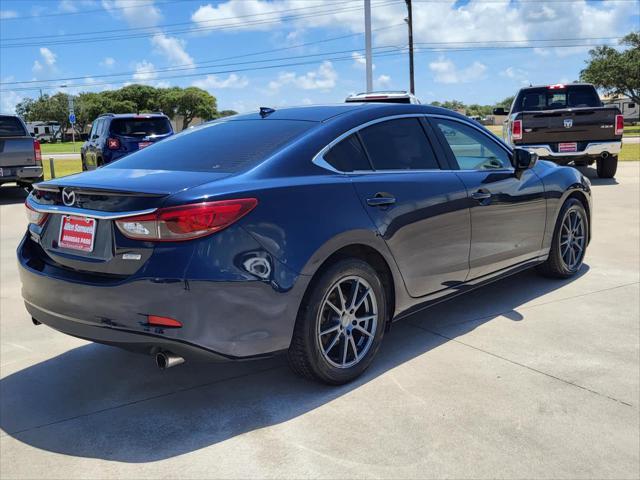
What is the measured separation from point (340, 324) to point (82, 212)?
4.96ft

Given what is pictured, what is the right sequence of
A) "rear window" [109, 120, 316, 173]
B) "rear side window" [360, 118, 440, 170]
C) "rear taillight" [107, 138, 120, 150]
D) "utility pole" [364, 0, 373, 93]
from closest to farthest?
"rear window" [109, 120, 316, 173] → "rear side window" [360, 118, 440, 170] → "rear taillight" [107, 138, 120, 150] → "utility pole" [364, 0, 373, 93]

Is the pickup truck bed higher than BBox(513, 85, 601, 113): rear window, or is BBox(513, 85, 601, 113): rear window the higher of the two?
BBox(513, 85, 601, 113): rear window

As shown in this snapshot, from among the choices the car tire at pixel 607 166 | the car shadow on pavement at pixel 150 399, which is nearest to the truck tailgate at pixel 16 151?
the car shadow on pavement at pixel 150 399

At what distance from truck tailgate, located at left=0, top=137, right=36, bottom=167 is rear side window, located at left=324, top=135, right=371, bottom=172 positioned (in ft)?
37.4

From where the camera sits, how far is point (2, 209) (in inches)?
471

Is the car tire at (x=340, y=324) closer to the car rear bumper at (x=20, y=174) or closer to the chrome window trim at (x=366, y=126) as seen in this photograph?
→ the chrome window trim at (x=366, y=126)

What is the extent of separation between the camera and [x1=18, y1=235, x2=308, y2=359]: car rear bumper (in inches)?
115

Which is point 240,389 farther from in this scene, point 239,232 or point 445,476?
point 445,476

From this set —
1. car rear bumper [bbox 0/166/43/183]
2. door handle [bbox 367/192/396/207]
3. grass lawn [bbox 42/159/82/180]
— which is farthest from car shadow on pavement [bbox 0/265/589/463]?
grass lawn [bbox 42/159/82/180]

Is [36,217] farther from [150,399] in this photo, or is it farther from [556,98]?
[556,98]

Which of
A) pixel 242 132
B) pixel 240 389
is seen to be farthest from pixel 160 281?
pixel 242 132

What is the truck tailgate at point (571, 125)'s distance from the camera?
12109mm

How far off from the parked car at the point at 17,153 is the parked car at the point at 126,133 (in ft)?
6.91

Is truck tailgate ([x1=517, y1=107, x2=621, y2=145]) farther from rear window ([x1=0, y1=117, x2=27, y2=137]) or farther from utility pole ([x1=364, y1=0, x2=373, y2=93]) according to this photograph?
utility pole ([x1=364, y1=0, x2=373, y2=93])
